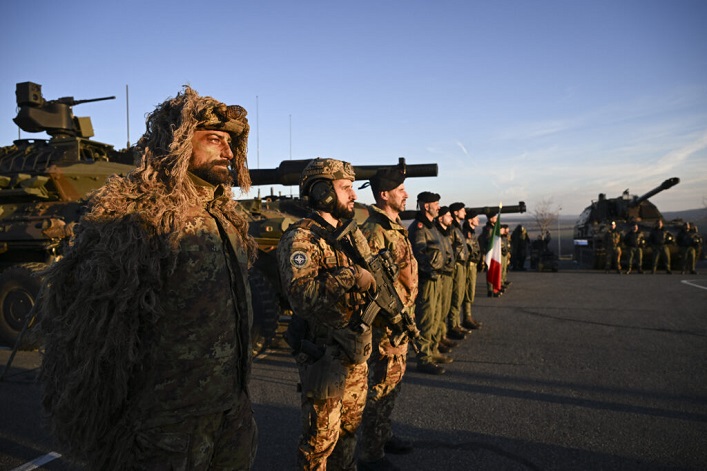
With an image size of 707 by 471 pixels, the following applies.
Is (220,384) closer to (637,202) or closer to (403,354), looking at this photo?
(403,354)

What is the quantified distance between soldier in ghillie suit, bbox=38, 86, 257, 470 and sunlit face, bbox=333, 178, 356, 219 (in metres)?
0.89

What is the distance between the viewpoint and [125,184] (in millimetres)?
2004

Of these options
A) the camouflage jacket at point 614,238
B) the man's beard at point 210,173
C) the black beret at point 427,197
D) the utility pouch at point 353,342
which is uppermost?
the black beret at point 427,197

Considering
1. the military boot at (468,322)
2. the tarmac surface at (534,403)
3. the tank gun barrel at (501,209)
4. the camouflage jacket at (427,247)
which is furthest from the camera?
the tank gun barrel at (501,209)

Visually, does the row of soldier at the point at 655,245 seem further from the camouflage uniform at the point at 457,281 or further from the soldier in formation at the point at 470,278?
the camouflage uniform at the point at 457,281

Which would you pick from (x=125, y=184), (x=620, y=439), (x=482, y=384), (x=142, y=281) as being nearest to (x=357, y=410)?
(x=142, y=281)

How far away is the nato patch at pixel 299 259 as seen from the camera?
8.56 feet

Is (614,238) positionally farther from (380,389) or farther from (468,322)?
(380,389)

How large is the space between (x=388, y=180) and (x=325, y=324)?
6.80ft

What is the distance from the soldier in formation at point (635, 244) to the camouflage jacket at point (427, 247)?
1447 cm

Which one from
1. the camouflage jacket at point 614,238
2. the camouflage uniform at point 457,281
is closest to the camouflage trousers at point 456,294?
the camouflage uniform at point 457,281

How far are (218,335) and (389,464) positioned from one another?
2030mm

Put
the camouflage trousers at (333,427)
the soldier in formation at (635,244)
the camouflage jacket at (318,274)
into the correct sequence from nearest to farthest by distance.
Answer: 1. the camouflage jacket at (318,274)
2. the camouflage trousers at (333,427)
3. the soldier in formation at (635,244)

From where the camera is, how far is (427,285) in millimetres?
5934
